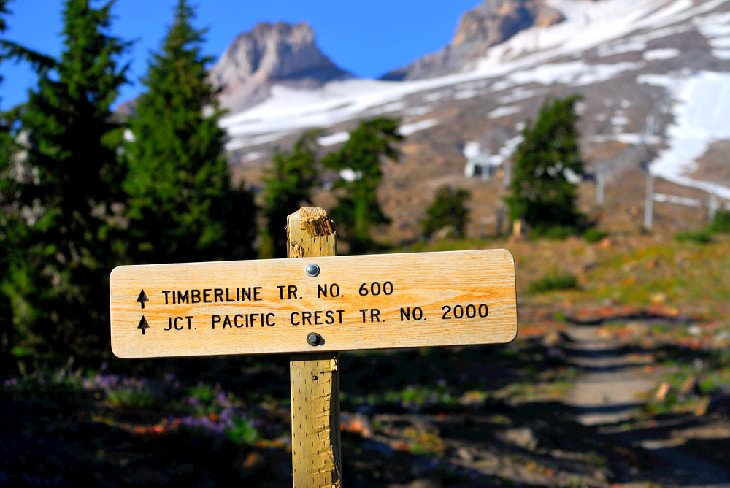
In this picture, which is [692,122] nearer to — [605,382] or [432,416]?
[605,382]

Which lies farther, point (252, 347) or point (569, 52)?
point (569, 52)

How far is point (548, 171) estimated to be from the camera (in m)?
44.7

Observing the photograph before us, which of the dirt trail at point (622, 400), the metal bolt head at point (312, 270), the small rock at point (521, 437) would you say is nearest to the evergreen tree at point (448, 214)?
the dirt trail at point (622, 400)

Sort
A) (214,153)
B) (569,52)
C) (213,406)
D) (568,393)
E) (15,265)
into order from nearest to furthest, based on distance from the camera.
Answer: (213,406) → (15,265) → (568,393) → (214,153) → (569,52)

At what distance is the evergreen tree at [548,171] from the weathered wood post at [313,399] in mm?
41019

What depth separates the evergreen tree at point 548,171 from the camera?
1720 inches

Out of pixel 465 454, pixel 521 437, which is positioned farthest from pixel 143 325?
pixel 521 437

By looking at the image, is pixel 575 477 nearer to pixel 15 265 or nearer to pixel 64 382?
pixel 64 382

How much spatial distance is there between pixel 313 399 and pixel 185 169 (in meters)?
20.8

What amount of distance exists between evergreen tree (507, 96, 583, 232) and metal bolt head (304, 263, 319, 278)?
1619 inches

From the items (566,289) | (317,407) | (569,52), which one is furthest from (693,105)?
(317,407)

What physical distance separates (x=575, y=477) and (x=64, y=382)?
20.9 feet

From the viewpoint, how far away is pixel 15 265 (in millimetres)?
12570

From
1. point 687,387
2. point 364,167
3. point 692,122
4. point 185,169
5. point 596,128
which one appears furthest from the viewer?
point 692,122
